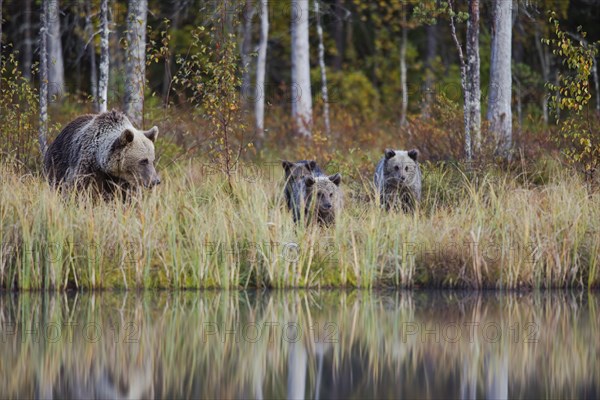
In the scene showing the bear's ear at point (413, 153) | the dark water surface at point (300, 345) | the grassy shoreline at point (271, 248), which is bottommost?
the dark water surface at point (300, 345)

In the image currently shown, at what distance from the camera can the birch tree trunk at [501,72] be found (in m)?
16.1

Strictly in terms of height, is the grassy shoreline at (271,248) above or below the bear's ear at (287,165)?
below

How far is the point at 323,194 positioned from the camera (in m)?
12.7

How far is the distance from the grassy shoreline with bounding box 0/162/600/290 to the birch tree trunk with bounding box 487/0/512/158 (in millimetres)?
4749

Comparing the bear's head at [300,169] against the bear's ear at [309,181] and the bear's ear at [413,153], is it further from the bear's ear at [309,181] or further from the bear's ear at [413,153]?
the bear's ear at [413,153]

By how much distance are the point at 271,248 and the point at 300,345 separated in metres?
2.51

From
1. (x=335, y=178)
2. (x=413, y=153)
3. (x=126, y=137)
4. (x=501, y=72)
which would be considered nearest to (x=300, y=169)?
(x=335, y=178)

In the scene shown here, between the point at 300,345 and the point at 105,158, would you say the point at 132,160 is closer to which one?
the point at 105,158

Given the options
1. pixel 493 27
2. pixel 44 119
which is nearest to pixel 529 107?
pixel 493 27

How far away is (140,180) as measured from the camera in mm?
12383

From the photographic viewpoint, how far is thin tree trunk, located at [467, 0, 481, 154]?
14750mm

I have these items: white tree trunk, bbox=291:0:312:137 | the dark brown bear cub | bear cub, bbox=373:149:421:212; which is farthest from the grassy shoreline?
white tree trunk, bbox=291:0:312:137

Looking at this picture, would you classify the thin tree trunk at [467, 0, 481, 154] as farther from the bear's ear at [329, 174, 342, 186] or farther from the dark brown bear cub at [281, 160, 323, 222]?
the bear's ear at [329, 174, 342, 186]

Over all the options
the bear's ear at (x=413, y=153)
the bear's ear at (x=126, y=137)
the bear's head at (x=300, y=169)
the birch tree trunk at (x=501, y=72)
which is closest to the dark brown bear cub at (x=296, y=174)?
the bear's head at (x=300, y=169)
